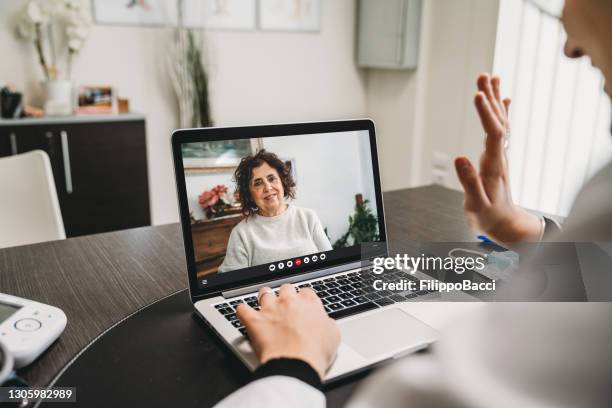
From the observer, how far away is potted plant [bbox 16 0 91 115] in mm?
2740

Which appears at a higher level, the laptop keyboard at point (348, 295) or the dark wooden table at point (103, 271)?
the laptop keyboard at point (348, 295)

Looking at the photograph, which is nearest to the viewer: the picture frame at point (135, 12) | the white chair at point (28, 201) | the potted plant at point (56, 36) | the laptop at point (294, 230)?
the laptop at point (294, 230)

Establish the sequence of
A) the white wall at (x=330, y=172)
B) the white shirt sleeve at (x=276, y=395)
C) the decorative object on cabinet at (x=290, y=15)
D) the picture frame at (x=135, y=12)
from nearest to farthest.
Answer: the white shirt sleeve at (x=276, y=395)
the white wall at (x=330, y=172)
the picture frame at (x=135, y=12)
the decorative object on cabinet at (x=290, y=15)

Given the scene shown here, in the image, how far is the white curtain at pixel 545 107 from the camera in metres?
2.49

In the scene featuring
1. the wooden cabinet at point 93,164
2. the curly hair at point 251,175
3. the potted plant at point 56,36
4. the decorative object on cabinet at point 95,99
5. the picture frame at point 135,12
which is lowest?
the wooden cabinet at point 93,164

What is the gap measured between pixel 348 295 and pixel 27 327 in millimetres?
531

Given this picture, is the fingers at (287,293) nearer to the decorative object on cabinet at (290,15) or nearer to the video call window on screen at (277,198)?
the video call window on screen at (277,198)

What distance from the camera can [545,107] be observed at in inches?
107

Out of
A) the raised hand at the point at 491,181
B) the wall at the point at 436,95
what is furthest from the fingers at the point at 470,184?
the wall at the point at 436,95

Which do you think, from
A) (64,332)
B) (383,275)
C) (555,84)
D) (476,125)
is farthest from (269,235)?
(476,125)

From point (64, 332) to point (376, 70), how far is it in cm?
348

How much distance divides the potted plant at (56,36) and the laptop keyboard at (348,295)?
2336 millimetres

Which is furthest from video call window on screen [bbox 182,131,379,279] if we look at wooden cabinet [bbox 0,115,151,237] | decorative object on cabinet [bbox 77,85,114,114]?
decorative object on cabinet [bbox 77,85,114,114]

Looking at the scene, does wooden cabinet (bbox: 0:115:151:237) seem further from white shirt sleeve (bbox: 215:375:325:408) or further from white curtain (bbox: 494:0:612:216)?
white shirt sleeve (bbox: 215:375:325:408)
